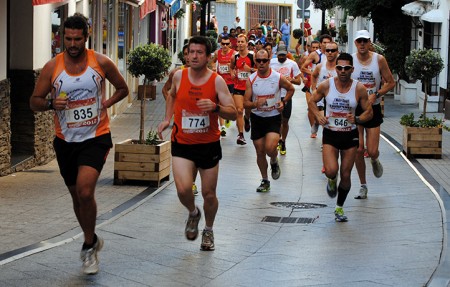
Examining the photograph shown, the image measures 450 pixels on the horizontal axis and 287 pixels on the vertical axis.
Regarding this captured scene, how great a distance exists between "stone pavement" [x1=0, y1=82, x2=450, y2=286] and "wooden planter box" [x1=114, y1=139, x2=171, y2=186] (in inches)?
5.3

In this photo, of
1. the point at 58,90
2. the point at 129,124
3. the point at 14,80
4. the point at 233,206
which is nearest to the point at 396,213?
the point at 233,206

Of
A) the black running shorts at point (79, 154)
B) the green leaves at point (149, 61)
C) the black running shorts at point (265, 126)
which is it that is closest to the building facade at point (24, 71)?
the green leaves at point (149, 61)

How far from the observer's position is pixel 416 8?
2966cm

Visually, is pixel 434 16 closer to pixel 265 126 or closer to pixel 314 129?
pixel 314 129

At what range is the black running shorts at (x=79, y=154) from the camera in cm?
873

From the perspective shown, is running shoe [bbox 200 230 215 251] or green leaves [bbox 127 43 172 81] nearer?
running shoe [bbox 200 230 215 251]

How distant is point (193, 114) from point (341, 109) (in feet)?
9.10

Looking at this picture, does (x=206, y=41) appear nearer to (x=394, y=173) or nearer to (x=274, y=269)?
(x=274, y=269)

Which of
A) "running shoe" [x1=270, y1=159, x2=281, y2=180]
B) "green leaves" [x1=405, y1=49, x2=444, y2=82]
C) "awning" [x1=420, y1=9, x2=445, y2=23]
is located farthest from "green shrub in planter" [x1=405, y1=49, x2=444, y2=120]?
"awning" [x1=420, y1=9, x2=445, y2=23]

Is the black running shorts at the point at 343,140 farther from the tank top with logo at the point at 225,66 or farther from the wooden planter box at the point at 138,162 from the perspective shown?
the tank top with logo at the point at 225,66

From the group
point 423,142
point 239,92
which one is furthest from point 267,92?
point 239,92

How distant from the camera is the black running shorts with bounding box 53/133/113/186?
873 cm

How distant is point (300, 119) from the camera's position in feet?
84.8

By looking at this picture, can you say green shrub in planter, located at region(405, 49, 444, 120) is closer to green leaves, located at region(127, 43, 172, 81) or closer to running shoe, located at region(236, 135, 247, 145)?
running shoe, located at region(236, 135, 247, 145)
